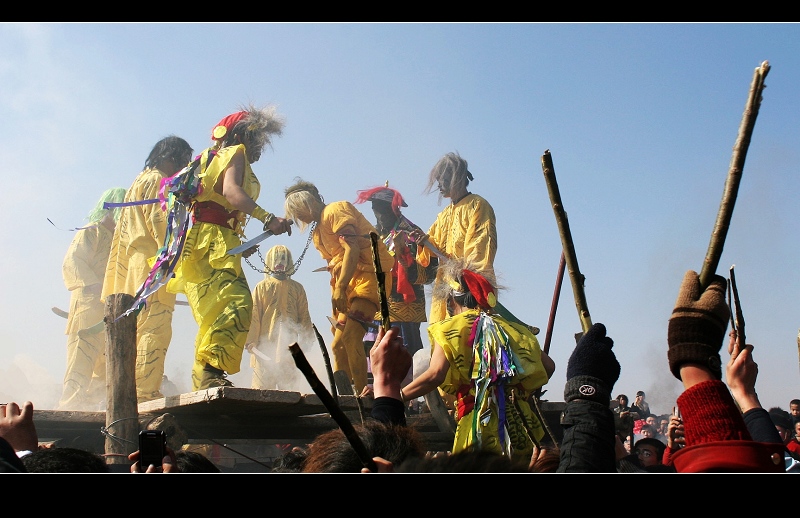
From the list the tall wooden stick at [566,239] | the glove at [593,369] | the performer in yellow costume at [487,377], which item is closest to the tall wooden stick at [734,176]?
the glove at [593,369]

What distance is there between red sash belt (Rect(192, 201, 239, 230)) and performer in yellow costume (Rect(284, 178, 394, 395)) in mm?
1769

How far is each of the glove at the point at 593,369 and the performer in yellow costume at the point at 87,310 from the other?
7788mm

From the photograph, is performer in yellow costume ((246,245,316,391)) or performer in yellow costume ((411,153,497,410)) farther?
performer in yellow costume ((246,245,316,391))

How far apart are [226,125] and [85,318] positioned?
3915mm

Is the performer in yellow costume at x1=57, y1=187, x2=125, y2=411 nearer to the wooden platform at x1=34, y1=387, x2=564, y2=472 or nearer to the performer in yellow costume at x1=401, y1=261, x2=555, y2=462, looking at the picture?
the wooden platform at x1=34, y1=387, x2=564, y2=472

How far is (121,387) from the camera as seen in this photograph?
199 inches

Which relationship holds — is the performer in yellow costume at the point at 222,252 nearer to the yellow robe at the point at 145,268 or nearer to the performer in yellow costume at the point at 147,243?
the yellow robe at the point at 145,268

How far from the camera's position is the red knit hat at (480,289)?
5134 mm

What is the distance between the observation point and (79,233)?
9.76 m

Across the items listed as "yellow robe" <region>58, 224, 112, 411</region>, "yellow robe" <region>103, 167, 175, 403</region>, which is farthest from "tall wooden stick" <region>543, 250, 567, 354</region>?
"yellow robe" <region>58, 224, 112, 411</region>

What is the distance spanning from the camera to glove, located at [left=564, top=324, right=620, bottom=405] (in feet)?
5.70

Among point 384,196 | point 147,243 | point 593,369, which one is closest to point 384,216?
point 384,196

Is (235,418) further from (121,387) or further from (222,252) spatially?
(222,252)

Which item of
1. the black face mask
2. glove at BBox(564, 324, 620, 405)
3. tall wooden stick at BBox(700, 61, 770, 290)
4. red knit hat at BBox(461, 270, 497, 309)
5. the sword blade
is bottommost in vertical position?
glove at BBox(564, 324, 620, 405)
